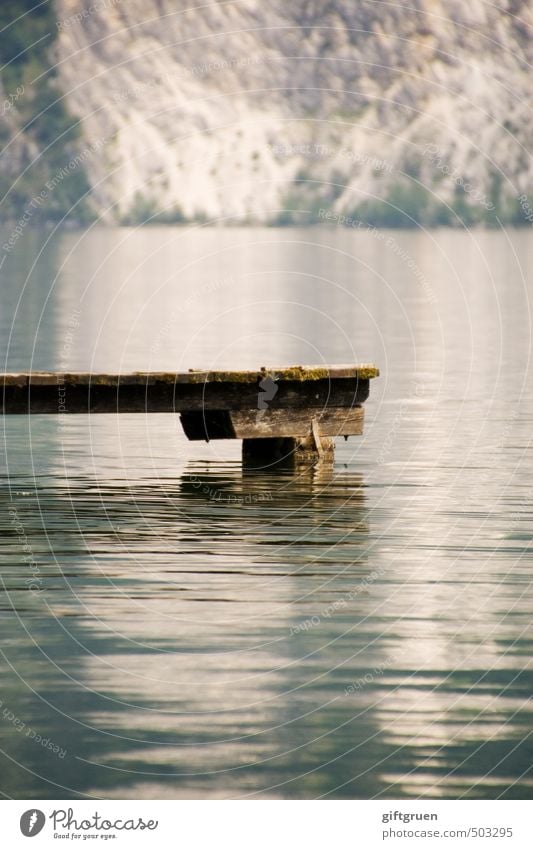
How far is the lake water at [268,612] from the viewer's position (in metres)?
13.7

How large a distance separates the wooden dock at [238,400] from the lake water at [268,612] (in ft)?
2.79

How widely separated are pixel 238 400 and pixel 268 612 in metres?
10.7

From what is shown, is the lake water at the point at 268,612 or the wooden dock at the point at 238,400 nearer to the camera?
the lake water at the point at 268,612

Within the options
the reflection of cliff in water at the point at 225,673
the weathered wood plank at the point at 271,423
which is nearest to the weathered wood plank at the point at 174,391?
the weathered wood plank at the point at 271,423

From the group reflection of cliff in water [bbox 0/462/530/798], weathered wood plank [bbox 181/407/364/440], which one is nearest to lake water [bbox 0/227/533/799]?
reflection of cliff in water [bbox 0/462/530/798]

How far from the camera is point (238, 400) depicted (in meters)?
28.8

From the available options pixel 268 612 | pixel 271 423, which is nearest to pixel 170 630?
pixel 268 612

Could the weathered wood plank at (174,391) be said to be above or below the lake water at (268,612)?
above

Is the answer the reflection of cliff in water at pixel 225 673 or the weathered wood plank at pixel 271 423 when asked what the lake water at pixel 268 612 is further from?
the weathered wood plank at pixel 271 423

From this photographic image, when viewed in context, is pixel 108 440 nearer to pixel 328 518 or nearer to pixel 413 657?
pixel 328 518

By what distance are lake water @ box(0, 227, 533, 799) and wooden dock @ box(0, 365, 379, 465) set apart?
85 centimetres

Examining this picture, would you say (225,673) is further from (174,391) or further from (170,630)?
(174,391)

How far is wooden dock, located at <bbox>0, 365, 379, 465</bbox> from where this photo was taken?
90.5 ft
